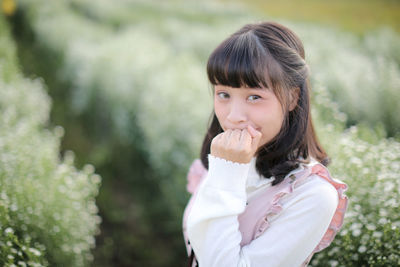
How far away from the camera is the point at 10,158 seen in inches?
79.4

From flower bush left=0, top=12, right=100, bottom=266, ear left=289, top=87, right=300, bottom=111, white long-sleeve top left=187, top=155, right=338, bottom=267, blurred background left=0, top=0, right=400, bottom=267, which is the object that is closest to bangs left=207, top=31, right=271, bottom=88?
ear left=289, top=87, right=300, bottom=111

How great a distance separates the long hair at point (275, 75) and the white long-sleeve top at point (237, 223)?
0.18m

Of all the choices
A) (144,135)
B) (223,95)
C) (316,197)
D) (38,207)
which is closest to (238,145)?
(223,95)

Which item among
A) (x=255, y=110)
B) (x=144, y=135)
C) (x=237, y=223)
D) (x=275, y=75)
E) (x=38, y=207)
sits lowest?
(x=237, y=223)

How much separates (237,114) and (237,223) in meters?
0.43

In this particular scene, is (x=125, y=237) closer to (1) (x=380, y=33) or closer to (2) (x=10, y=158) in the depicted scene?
(2) (x=10, y=158)

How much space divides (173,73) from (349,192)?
2903 mm

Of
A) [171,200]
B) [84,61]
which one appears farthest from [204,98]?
[84,61]

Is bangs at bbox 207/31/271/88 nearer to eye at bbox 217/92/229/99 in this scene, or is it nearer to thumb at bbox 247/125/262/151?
eye at bbox 217/92/229/99

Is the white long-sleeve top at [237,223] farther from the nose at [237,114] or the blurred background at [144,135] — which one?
the blurred background at [144,135]

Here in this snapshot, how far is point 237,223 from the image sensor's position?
1221 millimetres

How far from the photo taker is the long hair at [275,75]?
4.01 feet

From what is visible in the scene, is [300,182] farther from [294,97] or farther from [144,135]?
[144,135]

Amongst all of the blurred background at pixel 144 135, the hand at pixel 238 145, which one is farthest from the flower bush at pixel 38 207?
the hand at pixel 238 145
